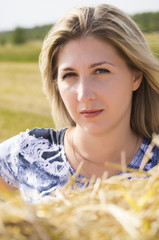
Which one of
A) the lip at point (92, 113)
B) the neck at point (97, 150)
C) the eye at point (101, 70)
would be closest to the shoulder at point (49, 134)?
the neck at point (97, 150)

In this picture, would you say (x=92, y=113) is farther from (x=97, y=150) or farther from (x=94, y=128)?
(x=97, y=150)

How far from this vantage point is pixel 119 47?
2.06 metres

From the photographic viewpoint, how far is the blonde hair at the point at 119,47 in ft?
6.82

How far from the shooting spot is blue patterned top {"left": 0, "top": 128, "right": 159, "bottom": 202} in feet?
7.04

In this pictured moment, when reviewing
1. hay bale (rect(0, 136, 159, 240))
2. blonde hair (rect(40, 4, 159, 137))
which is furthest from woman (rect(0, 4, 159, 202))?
hay bale (rect(0, 136, 159, 240))

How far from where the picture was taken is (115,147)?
2.18 m

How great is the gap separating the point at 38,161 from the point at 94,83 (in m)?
0.59

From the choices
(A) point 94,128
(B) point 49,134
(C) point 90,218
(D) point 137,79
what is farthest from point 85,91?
(C) point 90,218

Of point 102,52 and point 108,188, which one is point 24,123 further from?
point 108,188

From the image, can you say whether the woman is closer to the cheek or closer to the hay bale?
the cheek

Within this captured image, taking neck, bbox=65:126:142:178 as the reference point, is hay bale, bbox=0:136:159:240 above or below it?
above

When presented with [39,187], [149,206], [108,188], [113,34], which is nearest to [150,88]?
[113,34]

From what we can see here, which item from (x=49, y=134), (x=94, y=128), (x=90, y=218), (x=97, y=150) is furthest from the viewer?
(x=49, y=134)

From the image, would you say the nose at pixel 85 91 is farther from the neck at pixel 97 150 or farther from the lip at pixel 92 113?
the neck at pixel 97 150
